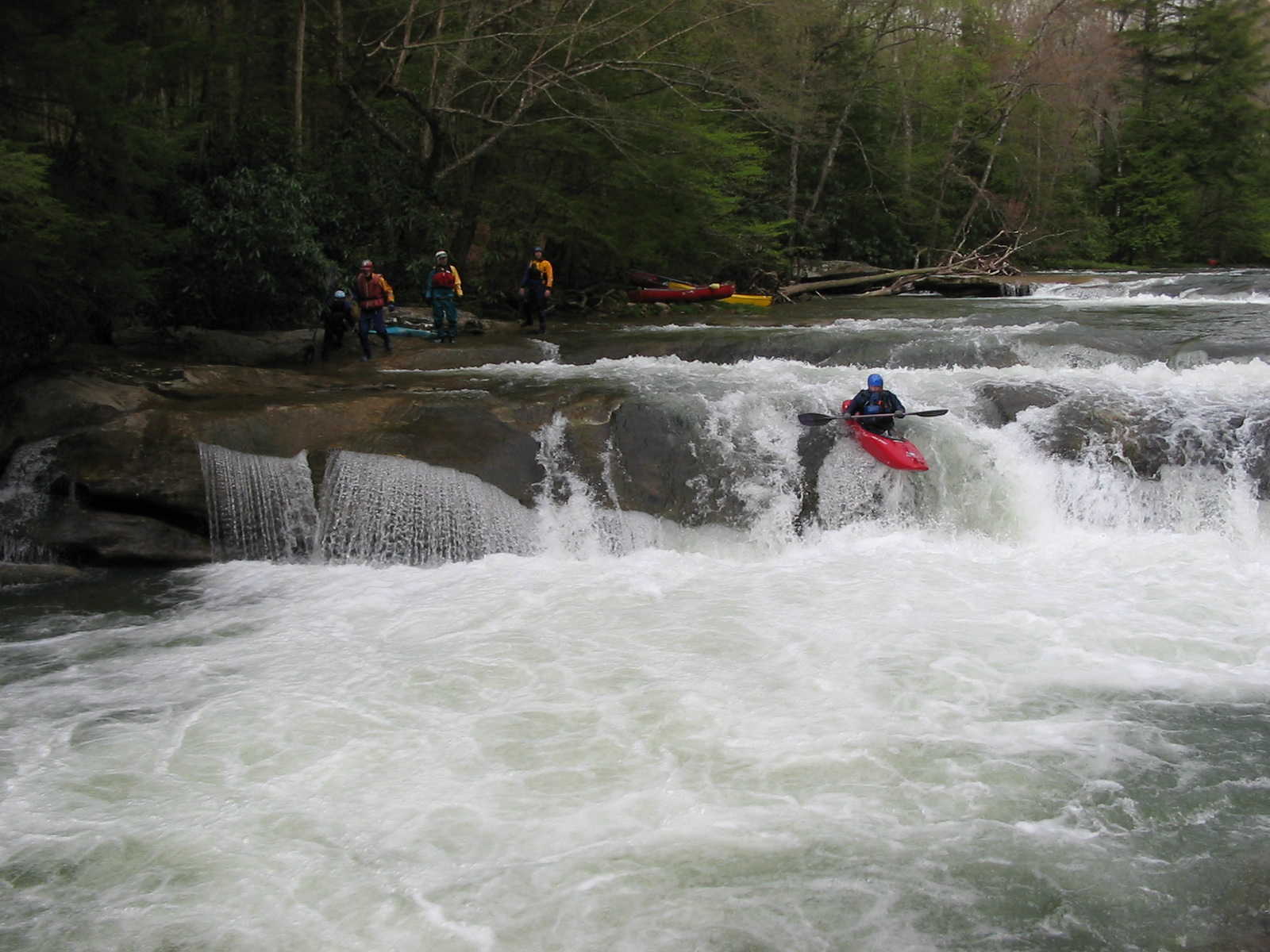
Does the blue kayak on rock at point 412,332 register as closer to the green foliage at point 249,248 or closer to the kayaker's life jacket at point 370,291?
the green foliage at point 249,248

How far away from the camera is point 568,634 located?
7594 millimetres

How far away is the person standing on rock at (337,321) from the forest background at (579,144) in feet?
3.86

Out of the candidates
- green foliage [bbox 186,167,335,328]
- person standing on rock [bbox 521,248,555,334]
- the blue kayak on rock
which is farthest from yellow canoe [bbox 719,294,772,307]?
green foliage [bbox 186,167,335,328]

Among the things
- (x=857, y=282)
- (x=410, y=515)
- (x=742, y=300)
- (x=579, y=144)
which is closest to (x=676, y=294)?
(x=742, y=300)

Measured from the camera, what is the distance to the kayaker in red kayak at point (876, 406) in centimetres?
1032

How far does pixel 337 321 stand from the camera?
1353cm

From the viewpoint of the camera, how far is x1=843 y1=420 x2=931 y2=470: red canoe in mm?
9891

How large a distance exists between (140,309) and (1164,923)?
1307 cm

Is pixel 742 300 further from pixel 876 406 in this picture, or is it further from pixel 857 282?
pixel 876 406

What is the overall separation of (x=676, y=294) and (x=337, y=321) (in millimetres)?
8066

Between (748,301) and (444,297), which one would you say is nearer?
(444,297)

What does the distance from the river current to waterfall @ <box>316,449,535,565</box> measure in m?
0.07

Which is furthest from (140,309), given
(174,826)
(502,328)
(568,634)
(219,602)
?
(174,826)

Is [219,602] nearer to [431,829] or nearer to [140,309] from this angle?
[431,829]
